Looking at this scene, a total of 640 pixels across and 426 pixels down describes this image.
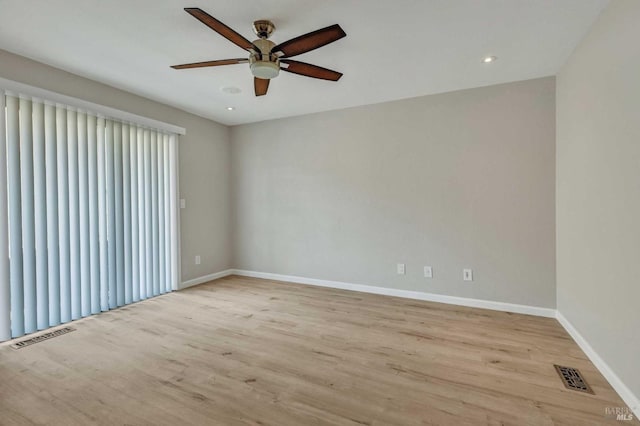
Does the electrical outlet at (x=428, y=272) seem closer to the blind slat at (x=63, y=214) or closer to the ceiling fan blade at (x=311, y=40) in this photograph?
the ceiling fan blade at (x=311, y=40)

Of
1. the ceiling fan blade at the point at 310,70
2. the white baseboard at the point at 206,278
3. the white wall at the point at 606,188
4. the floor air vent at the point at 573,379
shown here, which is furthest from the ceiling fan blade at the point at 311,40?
the white baseboard at the point at 206,278

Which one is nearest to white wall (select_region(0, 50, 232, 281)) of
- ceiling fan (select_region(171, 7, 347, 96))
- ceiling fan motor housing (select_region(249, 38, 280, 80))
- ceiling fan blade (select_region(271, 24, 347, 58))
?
ceiling fan (select_region(171, 7, 347, 96))

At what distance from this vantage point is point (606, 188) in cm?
186

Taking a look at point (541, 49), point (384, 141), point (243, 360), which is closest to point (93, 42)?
point (243, 360)

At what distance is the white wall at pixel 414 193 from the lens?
2969 millimetres

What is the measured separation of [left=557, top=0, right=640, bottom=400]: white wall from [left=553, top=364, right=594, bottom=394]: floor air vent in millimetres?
194

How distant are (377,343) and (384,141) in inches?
95.4

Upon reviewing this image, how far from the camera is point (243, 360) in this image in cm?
215

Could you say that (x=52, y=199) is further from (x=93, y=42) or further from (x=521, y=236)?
(x=521, y=236)

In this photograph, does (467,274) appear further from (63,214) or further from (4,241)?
(4,241)

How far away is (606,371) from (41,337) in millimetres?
4401

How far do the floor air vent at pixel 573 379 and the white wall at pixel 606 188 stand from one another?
0.63 feet

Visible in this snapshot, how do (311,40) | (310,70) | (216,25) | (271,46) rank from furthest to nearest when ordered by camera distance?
(310,70), (271,46), (311,40), (216,25)

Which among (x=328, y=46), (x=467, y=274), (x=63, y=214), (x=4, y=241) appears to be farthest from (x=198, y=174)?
(x=467, y=274)
